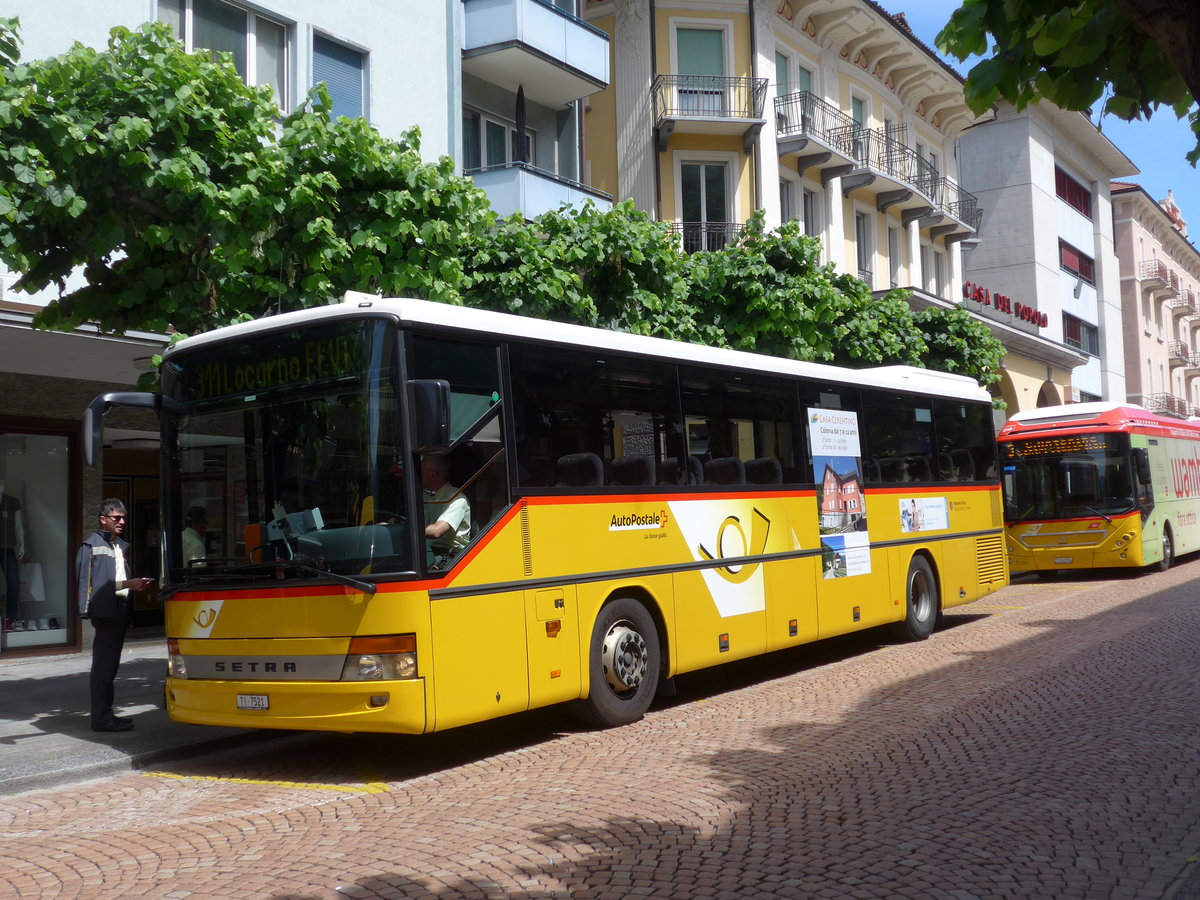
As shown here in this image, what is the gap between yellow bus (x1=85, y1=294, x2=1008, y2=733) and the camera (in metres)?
7.43

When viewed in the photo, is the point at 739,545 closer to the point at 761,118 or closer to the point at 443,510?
the point at 443,510

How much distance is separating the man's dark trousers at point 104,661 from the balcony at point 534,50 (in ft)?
44.2

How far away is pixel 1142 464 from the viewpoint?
21.9m

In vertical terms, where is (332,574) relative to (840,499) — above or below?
below

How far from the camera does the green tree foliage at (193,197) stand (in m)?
8.90

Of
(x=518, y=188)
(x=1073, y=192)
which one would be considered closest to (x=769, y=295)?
(x=518, y=188)

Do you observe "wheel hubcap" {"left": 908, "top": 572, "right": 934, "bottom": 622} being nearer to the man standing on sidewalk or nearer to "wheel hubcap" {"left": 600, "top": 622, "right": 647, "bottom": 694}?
"wheel hubcap" {"left": 600, "top": 622, "right": 647, "bottom": 694}

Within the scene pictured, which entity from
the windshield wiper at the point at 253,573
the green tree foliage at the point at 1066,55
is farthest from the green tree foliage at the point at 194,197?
the green tree foliage at the point at 1066,55

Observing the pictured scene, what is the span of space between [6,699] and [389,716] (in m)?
6.04

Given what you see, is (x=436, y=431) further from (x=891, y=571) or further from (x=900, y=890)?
(x=891, y=571)

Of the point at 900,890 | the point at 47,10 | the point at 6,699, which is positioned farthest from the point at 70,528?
the point at 900,890

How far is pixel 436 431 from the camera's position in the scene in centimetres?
721

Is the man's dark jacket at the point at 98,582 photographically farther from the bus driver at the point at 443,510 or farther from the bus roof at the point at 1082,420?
the bus roof at the point at 1082,420

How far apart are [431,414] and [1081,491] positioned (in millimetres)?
17674
